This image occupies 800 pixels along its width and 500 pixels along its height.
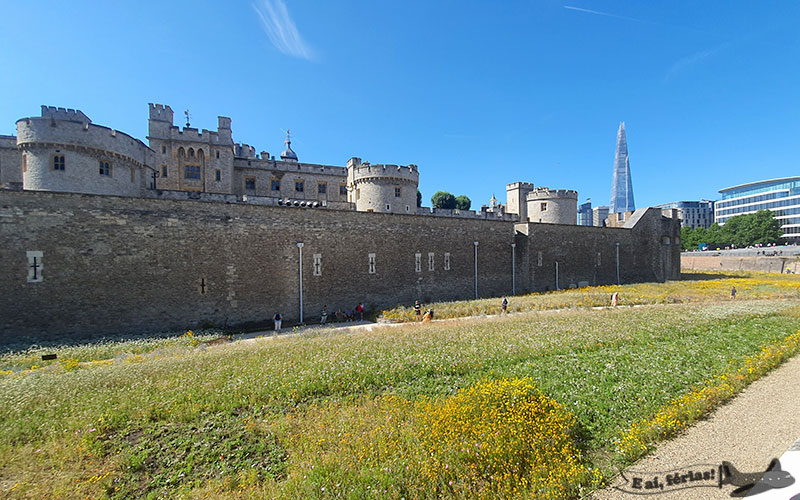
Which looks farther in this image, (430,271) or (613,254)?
(613,254)

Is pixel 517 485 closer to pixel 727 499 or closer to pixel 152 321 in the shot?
pixel 727 499

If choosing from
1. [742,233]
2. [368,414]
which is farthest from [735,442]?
[742,233]

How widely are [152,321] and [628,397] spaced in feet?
67.0

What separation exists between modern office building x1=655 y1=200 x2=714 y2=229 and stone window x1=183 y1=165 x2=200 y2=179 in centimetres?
17423

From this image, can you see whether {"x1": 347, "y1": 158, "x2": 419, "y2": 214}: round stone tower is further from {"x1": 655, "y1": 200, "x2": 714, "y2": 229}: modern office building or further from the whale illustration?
{"x1": 655, "y1": 200, "x2": 714, "y2": 229}: modern office building

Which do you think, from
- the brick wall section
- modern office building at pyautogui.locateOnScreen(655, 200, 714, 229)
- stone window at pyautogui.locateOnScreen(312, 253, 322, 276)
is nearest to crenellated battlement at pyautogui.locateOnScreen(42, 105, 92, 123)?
the brick wall section

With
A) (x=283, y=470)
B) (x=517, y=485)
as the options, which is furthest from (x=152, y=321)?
(x=517, y=485)

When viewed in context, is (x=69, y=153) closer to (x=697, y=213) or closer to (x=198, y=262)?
(x=198, y=262)

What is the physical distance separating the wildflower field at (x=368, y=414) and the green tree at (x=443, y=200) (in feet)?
201

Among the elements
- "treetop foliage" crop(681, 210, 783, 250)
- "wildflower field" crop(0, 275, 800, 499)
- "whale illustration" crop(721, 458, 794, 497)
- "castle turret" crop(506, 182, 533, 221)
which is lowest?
"wildflower field" crop(0, 275, 800, 499)

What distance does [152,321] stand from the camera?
17.5 meters

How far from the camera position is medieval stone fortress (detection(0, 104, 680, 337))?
16.0 meters

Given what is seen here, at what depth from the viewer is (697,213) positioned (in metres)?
147

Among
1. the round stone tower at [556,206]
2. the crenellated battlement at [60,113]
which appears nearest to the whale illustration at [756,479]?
the crenellated battlement at [60,113]
